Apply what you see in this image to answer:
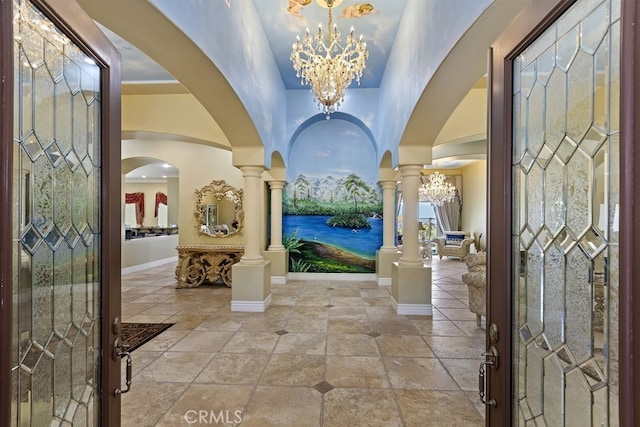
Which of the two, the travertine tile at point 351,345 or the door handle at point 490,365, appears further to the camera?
the travertine tile at point 351,345

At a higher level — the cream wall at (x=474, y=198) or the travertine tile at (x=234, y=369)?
the cream wall at (x=474, y=198)

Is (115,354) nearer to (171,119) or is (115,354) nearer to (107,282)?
(107,282)

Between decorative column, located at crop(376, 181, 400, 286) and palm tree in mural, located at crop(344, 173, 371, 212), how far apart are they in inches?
19.0

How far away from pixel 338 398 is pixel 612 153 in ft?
8.08

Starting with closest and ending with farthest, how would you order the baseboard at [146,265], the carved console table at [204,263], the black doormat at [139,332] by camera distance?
the black doormat at [139,332] → the carved console table at [204,263] → the baseboard at [146,265]

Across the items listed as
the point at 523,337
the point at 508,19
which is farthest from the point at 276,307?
the point at 508,19

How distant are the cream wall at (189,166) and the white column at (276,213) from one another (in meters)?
0.99

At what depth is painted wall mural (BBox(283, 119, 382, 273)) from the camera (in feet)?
25.1

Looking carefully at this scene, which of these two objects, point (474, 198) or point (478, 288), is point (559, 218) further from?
point (474, 198)

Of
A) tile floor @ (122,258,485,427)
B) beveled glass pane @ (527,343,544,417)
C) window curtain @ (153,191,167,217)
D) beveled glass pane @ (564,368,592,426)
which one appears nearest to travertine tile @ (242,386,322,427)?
tile floor @ (122,258,485,427)

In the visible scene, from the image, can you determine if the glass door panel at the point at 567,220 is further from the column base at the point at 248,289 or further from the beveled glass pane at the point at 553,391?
the column base at the point at 248,289

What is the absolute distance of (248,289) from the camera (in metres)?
4.92

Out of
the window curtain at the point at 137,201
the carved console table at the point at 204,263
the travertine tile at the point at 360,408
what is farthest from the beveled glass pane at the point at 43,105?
the window curtain at the point at 137,201

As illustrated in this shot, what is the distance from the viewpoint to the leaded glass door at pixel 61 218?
3.18 ft
